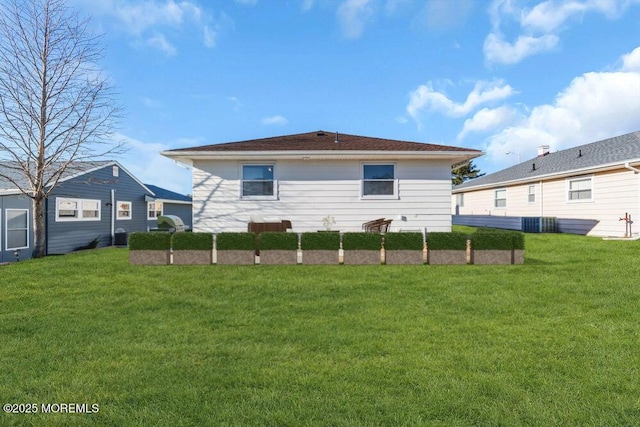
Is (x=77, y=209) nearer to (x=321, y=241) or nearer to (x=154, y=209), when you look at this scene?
(x=154, y=209)

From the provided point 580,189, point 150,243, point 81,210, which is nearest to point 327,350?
point 150,243

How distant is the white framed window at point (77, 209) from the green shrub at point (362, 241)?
51.5 feet

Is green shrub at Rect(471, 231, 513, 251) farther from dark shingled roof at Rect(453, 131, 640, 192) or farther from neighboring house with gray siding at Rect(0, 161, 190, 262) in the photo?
neighboring house with gray siding at Rect(0, 161, 190, 262)

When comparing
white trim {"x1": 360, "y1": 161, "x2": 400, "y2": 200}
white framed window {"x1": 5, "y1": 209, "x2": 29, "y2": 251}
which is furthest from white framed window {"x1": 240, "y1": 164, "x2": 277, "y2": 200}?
white framed window {"x1": 5, "y1": 209, "x2": 29, "y2": 251}

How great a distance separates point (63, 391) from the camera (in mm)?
2703

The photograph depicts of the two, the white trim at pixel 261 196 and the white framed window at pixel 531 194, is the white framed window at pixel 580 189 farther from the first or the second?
the white trim at pixel 261 196

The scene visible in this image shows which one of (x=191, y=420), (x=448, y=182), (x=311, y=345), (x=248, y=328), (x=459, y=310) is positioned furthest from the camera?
(x=448, y=182)

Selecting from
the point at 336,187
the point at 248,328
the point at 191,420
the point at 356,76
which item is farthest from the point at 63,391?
the point at 356,76

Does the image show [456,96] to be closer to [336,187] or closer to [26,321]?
[336,187]

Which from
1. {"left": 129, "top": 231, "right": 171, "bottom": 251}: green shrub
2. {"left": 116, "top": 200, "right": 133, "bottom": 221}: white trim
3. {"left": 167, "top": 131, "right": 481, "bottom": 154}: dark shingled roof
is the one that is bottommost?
{"left": 129, "top": 231, "right": 171, "bottom": 251}: green shrub

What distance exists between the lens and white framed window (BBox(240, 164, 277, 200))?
11.1 meters

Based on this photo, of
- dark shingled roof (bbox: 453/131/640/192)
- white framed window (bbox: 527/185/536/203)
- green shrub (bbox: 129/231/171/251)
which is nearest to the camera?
green shrub (bbox: 129/231/171/251)

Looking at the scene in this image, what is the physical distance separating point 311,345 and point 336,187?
785 cm

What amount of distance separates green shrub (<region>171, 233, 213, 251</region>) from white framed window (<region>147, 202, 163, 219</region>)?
17.8 meters
